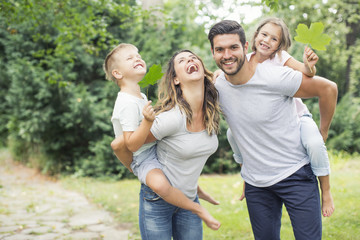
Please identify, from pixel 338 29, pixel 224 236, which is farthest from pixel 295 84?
pixel 338 29

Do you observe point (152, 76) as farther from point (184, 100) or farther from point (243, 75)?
point (243, 75)

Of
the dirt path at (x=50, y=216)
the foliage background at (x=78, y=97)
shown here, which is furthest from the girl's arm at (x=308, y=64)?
the foliage background at (x=78, y=97)

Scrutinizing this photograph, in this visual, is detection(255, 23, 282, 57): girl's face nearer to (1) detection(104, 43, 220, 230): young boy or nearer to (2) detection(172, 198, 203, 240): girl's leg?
(1) detection(104, 43, 220, 230): young boy

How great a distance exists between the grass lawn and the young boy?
215 cm

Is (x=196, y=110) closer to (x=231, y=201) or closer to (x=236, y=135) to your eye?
(x=236, y=135)

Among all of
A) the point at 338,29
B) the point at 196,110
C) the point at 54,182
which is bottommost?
the point at 54,182

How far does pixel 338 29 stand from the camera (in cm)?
1157

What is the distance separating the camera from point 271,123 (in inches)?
83.4

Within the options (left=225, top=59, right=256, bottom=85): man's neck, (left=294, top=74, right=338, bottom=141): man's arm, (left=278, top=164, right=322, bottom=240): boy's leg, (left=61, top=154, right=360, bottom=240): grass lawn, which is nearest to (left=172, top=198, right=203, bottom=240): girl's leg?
(left=278, top=164, right=322, bottom=240): boy's leg

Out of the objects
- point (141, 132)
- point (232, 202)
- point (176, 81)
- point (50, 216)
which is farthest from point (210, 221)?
point (50, 216)

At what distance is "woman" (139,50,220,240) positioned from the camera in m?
2.06

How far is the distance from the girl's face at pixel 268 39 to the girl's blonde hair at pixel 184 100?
46 centimetres

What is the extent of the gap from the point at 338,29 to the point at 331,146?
4.74m

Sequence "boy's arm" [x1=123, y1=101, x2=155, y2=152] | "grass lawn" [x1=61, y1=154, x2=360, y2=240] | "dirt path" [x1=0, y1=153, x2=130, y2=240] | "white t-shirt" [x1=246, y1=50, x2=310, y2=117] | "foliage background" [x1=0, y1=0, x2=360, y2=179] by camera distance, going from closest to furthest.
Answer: "boy's arm" [x1=123, y1=101, x2=155, y2=152] < "white t-shirt" [x1=246, y1=50, x2=310, y2=117] < "grass lawn" [x1=61, y1=154, x2=360, y2=240] < "dirt path" [x1=0, y1=153, x2=130, y2=240] < "foliage background" [x1=0, y1=0, x2=360, y2=179]
